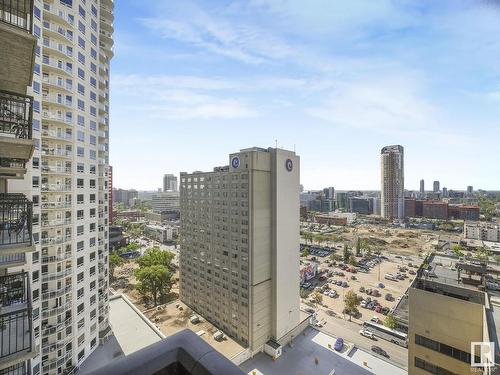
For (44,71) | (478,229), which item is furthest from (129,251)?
(478,229)

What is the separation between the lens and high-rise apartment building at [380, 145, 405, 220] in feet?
397

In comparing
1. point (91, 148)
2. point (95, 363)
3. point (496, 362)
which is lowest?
point (95, 363)

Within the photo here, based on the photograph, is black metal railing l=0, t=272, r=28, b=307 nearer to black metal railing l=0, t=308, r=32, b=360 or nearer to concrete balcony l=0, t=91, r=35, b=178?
black metal railing l=0, t=308, r=32, b=360

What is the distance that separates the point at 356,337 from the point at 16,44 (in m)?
38.4

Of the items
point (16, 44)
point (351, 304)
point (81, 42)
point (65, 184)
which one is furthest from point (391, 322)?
point (81, 42)

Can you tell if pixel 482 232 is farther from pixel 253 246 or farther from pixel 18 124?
pixel 18 124

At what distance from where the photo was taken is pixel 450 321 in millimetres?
13070

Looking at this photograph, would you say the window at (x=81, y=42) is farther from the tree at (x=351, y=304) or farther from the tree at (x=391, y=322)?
the tree at (x=391, y=322)

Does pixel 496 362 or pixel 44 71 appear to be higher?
pixel 44 71

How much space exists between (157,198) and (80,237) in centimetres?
13010

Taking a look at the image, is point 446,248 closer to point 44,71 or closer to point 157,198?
point 44,71

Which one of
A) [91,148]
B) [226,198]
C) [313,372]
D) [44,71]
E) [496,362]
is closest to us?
[496,362]

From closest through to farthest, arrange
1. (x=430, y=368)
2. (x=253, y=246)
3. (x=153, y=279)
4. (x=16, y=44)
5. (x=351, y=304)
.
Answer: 1. (x=16, y=44)
2. (x=430, y=368)
3. (x=253, y=246)
4. (x=153, y=279)
5. (x=351, y=304)

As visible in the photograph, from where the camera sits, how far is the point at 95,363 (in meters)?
18.8
